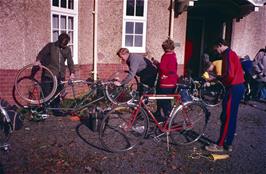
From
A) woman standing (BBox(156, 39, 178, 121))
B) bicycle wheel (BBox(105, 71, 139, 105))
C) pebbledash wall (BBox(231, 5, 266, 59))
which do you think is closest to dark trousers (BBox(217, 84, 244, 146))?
woman standing (BBox(156, 39, 178, 121))

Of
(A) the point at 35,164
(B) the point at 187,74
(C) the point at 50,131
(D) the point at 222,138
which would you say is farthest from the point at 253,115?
(A) the point at 35,164

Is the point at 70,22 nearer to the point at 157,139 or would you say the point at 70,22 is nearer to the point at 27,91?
the point at 27,91

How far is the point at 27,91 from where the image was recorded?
7.72 metres

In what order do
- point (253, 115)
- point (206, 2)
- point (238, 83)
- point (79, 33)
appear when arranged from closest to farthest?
point (238, 83)
point (253, 115)
point (79, 33)
point (206, 2)

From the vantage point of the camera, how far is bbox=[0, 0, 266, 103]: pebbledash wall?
24.0 feet

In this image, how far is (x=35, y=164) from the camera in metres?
4.95

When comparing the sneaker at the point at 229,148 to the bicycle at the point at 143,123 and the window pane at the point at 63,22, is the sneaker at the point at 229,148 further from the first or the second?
the window pane at the point at 63,22

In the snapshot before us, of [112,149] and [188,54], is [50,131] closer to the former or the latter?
[112,149]

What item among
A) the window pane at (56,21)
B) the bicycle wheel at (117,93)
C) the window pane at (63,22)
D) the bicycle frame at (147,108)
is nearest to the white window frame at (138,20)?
the window pane at (63,22)

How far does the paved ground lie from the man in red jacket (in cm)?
54

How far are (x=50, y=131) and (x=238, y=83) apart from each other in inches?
150

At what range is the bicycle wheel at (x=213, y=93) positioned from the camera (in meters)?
9.49

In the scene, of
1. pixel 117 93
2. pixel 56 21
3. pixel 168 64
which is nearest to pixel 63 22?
pixel 56 21

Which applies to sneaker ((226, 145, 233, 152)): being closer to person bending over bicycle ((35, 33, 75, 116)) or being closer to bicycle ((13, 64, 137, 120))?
bicycle ((13, 64, 137, 120))
